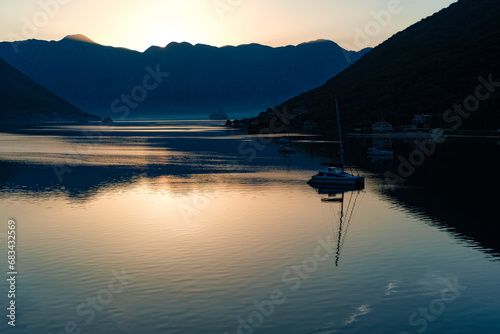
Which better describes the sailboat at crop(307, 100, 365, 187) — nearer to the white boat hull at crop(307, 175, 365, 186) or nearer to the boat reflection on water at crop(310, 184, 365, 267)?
the white boat hull at crop(307, 175, 365, 186)

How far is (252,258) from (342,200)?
1275 inches

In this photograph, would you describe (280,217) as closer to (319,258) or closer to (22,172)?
(319,258)

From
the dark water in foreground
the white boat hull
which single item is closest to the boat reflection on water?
the dark water in foreground

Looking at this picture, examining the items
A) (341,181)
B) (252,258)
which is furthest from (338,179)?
(252,258)

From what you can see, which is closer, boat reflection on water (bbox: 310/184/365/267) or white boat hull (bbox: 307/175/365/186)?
boat reflection on water (bbox: 310/184/365/267)

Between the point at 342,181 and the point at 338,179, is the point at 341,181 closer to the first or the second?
the point at 342,181

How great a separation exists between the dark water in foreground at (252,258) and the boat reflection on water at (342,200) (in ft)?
1.44

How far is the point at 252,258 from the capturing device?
127ft

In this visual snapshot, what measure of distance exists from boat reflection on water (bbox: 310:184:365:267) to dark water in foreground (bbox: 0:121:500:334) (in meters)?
0.44

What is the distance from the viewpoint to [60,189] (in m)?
77.6

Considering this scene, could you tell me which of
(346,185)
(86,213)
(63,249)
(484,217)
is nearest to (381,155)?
(346,185)

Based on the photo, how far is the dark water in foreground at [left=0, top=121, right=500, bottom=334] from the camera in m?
27.5

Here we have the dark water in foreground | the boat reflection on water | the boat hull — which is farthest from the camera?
the boat hull

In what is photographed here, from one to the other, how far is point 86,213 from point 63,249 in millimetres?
16566
